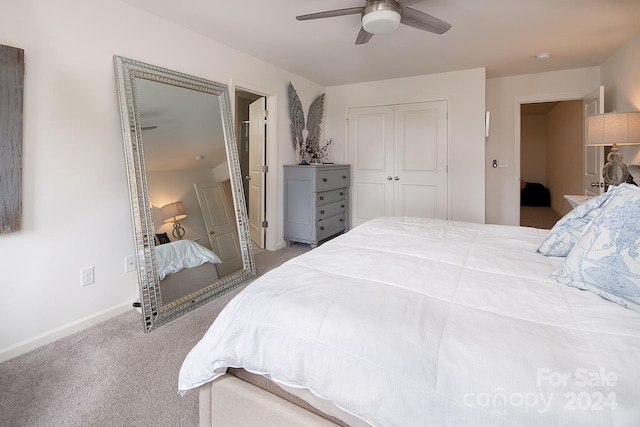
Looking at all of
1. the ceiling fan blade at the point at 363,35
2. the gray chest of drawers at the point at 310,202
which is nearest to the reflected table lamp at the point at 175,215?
the gray chest of drawers at the point at 310,202

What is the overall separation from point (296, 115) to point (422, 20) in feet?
7.65

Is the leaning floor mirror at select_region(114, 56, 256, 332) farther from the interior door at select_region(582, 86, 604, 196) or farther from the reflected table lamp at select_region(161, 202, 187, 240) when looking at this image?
the interior door at select_region(582, 86, 604, 196)

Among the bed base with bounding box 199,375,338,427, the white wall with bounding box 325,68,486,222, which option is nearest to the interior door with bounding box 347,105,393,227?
the white wall with bounding box 325,68,486,222

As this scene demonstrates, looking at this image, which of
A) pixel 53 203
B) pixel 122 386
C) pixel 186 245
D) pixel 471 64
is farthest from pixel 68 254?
pixel 471 64

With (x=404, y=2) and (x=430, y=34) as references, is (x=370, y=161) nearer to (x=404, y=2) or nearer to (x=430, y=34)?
(x=430, y=34)

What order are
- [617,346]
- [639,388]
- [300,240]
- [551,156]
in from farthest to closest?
1. [551,156]
2. [300,240]
3. [617,346]
4. [639,388]

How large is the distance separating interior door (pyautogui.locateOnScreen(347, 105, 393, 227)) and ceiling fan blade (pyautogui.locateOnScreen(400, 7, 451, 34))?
2379 millimetres

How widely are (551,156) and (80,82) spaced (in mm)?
9190

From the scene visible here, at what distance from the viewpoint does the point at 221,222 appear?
2932 millimetres

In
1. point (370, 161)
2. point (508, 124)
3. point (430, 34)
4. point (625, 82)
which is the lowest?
point (370, 161)

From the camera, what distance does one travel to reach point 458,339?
83cm

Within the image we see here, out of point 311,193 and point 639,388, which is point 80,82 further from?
point 639,388

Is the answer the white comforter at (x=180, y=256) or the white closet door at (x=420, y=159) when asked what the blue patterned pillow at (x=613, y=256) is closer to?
the white comforter at (x=180, y=256)

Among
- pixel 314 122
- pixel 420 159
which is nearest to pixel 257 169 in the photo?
pixel 314 122
